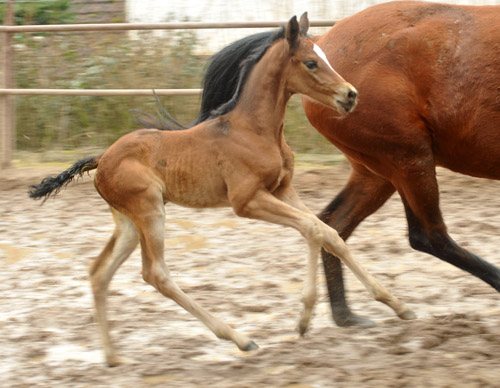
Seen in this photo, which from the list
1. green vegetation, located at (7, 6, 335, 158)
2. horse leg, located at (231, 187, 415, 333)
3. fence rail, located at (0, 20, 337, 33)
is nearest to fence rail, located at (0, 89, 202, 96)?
green vegetation, located at (7, 6, 335, 158)

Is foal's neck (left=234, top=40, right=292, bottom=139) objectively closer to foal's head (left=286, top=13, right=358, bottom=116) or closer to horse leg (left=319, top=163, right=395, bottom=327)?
foal's head (left=286, top=13, right=358, bottom=116)

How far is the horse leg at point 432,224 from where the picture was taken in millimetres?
4004

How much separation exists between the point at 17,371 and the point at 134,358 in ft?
1.79

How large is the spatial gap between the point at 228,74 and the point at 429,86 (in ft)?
3.25

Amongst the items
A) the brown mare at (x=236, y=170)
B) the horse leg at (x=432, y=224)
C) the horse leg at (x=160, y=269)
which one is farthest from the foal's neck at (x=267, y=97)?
the horse leg at (x=432, y=224)

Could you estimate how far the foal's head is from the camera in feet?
11.9

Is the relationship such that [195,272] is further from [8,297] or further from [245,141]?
[245,141]

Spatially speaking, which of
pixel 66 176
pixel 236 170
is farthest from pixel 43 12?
pixel 236 170

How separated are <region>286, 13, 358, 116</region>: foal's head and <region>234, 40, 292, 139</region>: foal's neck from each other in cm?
7

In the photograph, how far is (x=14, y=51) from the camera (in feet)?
27.4

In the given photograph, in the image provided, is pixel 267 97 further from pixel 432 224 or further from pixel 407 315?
pixel 407 315

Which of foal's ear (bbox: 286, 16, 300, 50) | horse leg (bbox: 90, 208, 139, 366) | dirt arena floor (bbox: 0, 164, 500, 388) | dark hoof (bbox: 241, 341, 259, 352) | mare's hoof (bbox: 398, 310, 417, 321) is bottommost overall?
dirt arena floor (bbox: 0, 164, 500, 388)

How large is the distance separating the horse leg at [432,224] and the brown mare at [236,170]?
0.42 m

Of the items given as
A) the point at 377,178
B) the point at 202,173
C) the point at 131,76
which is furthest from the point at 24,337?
the point at 131,76
